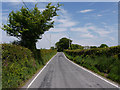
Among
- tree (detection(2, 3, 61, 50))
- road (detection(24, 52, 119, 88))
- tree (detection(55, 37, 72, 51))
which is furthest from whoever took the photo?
tree (detection(55, 37, 72, 51))

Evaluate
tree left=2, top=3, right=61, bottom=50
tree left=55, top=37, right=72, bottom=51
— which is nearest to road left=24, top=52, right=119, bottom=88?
tree left=2, top=3, right=61, bottom=50

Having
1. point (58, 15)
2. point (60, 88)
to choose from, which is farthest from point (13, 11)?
point (60, 88)

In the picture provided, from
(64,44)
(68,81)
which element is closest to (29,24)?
(68,81)

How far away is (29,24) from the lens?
57.4ft

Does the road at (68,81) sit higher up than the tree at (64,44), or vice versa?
the tree at (64,44)

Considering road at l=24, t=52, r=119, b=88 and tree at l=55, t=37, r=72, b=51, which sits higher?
tree at l=55, t=37, r=72, b=51

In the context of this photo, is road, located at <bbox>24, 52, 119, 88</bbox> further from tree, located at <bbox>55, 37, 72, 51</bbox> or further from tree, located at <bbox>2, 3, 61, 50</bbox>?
tree, located at <bbox>55, 37, 72, 51</bbox>

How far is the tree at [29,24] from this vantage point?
17.7 meters

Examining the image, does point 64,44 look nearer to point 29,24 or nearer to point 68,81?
point 29,24

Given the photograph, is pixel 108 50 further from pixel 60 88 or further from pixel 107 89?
pixel 60 88

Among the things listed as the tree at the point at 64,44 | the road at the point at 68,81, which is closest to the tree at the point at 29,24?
the road at the point at 68,81

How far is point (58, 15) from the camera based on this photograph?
20.3 m

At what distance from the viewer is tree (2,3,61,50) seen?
17.7 metres

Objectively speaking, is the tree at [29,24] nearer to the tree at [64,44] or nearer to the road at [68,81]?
the road at [68,81]
